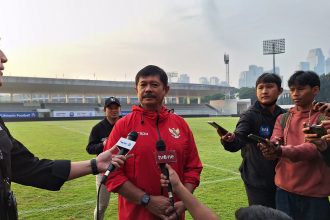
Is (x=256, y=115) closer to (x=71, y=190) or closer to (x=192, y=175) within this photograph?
(x=192, y=175)

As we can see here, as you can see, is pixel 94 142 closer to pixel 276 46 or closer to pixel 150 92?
pixel 150 92

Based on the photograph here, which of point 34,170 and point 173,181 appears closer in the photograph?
point 173,181

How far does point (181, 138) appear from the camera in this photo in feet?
9.34

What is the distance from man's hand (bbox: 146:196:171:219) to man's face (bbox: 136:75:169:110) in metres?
0.76

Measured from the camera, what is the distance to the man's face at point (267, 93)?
3.76m

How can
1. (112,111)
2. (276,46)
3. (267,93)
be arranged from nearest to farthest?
1. (267,93)
2. (112,111)
3. (276,46)

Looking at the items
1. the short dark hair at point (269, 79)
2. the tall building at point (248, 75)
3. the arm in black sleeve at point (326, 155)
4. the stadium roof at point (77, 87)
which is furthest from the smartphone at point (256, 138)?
the tall building at point (248, 75)

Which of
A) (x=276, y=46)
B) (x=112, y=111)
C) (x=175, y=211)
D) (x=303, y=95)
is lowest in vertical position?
(x=175, y=211)

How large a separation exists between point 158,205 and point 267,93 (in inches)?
75.5

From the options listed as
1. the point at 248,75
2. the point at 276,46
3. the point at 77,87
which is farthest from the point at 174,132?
the point at 248,75

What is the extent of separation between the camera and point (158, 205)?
2.54 m

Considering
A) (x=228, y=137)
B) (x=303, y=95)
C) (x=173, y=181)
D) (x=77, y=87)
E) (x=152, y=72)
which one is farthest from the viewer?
(x=77, y=87)

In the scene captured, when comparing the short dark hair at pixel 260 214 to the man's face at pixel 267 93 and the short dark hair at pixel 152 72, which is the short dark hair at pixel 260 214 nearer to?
the short dark hair at pixel 152 72

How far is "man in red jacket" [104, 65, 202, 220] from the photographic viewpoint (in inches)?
102
